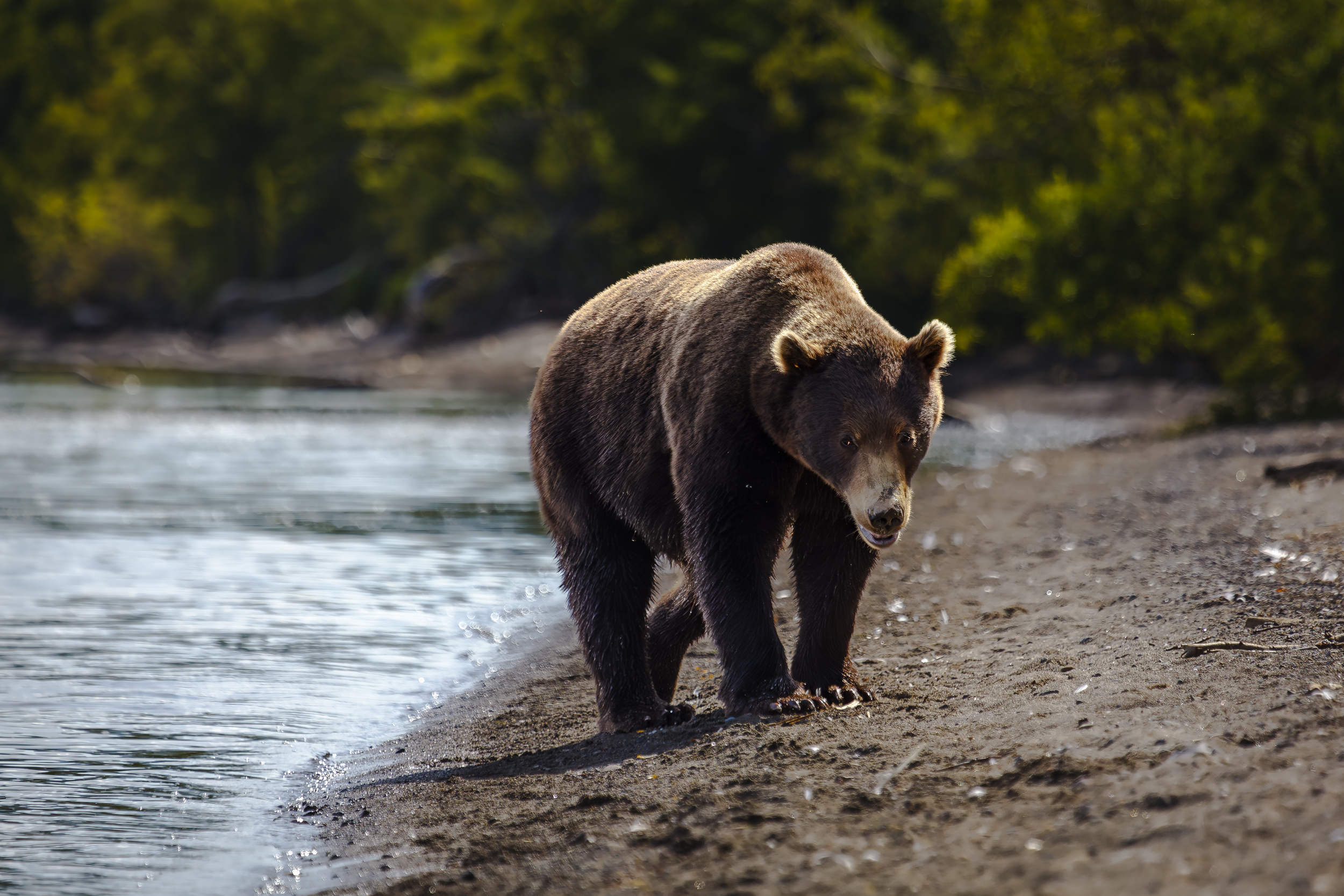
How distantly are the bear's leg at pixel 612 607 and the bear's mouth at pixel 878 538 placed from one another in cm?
149

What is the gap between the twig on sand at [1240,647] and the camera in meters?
5.39

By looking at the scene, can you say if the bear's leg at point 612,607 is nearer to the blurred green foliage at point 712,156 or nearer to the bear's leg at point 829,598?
the bear's leg at point 829,598

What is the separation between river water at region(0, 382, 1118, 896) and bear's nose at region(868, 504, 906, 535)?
7.45 feet

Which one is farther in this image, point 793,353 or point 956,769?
point 793,353

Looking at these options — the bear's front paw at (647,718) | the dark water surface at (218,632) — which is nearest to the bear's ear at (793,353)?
the bear's front paw at (647,718)

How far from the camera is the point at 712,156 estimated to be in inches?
1486

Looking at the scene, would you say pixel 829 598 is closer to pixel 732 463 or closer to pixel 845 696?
pixel 845 696

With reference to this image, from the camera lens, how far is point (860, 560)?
596 centimetres

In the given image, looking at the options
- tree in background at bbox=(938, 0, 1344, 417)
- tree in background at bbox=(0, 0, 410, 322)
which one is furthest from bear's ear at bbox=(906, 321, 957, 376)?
tree in background at bbox=(0, 0, 410, 322)

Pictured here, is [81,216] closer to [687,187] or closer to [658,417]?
[687,187]

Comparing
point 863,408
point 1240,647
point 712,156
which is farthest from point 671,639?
point 712,156

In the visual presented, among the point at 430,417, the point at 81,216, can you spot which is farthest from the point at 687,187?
the point at 81,216

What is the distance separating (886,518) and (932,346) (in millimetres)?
854

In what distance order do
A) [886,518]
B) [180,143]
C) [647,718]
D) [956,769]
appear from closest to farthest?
[956,769], [886,518], [647,718], [180,143]
